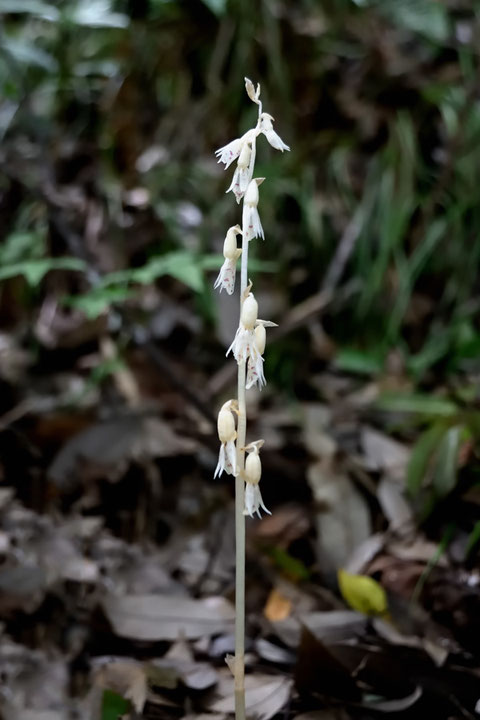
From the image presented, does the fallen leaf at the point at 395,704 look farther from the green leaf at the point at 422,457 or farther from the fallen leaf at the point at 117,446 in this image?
the fallen leaf at the point at 117,446

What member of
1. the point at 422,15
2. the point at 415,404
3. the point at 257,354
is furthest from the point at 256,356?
the point at 422,15

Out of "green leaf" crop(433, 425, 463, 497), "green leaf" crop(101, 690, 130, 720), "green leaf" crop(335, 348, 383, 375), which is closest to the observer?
"green leaf" crop(101, 690, 130, 720)

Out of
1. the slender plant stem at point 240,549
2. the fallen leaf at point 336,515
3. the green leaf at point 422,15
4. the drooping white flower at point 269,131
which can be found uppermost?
the green leaf at point 422,15

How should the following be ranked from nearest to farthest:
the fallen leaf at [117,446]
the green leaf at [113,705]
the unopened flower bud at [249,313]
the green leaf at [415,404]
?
1. the unopened flower bud at [249,313]
2. the green leaf at [113,705]
3. the fallen leaf at [117,446]
4. the green leaf at [415,404]

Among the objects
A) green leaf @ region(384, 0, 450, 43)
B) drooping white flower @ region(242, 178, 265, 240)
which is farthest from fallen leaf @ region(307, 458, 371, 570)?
green leaf @ region(384, 0, 450, 43)

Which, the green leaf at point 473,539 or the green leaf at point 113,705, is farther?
the green leaf at point 473,539

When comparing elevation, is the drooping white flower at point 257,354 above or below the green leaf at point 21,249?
above

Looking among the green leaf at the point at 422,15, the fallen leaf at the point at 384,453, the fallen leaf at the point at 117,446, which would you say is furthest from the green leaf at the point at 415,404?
the green leaf at the point at 422,15

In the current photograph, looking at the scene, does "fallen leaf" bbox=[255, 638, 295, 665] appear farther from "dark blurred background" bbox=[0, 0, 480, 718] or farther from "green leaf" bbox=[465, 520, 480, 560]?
"green leaf" bbox=[465, 520, 480, 560]
